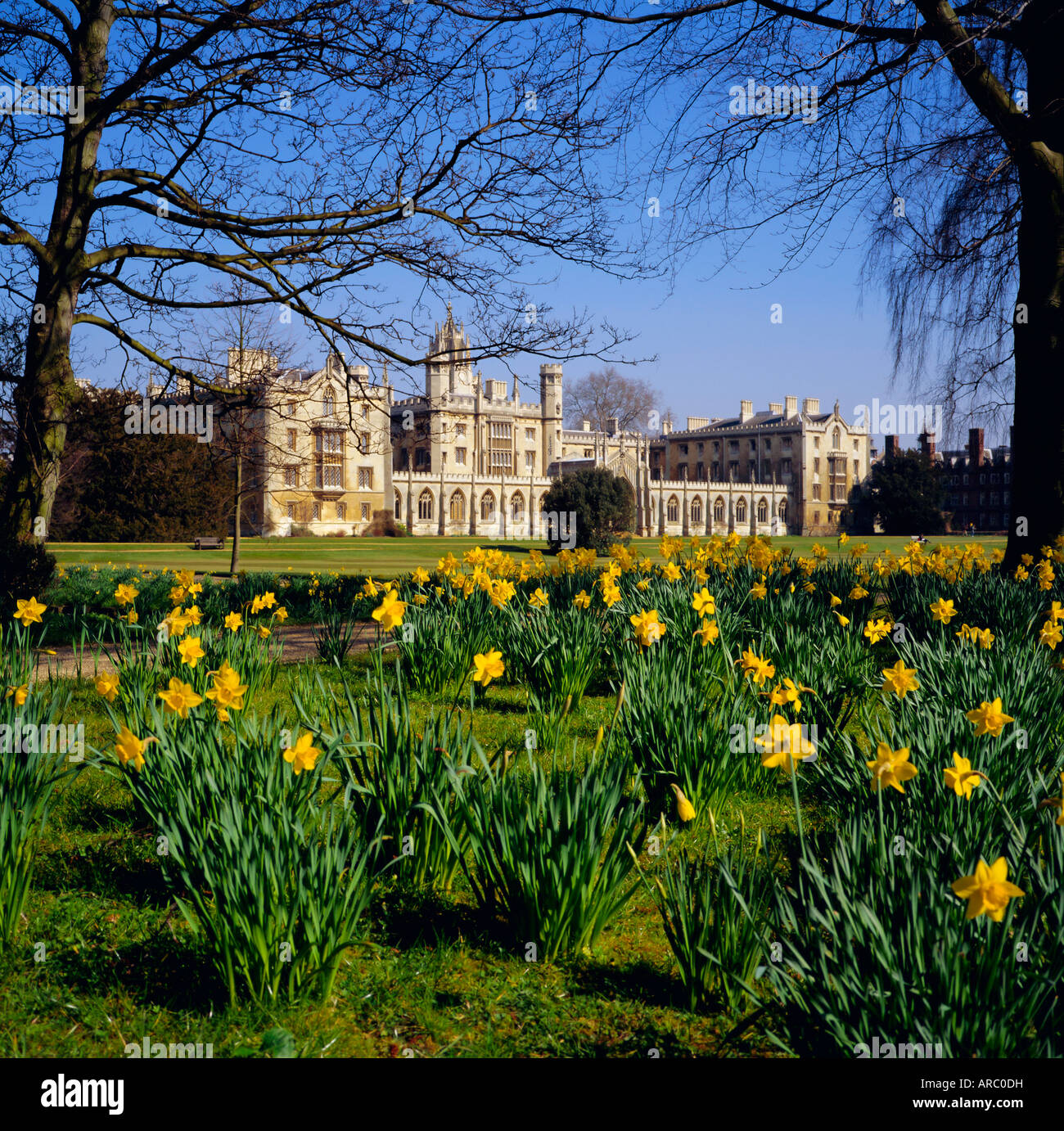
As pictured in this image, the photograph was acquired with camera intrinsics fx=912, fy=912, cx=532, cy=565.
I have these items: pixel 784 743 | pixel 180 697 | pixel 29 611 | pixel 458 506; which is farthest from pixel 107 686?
pixel 458 506

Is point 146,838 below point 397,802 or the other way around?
below

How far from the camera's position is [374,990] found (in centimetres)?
232

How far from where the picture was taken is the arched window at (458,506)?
2383 inches

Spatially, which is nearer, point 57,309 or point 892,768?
point 892,768

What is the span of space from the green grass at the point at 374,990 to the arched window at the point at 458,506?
57.8 meters

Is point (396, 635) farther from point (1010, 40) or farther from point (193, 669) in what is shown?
point (1010, 40)

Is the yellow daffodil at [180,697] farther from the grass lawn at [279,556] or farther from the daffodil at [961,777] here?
the grass lawn at [279,556]

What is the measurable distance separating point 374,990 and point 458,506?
58886 mm

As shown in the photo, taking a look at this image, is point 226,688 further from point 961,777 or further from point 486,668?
point 961,777

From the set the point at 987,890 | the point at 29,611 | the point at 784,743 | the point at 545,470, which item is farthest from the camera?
the point at 545,470

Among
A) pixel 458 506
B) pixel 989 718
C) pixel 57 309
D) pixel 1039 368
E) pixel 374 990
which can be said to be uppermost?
pixel 458 506

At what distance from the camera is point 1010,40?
26.3ft
